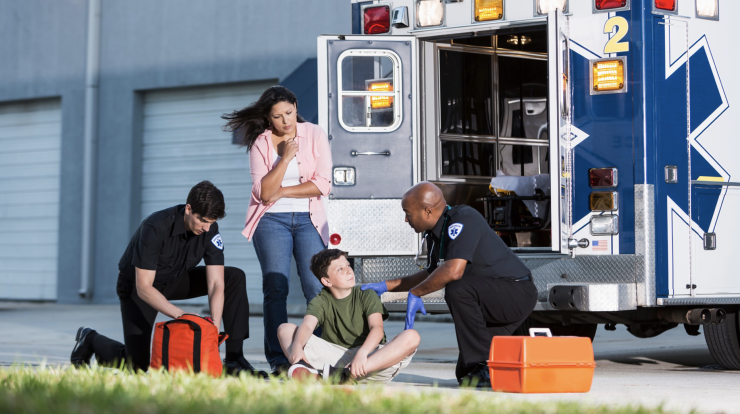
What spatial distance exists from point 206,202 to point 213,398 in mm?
1821

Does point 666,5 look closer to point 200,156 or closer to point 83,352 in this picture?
point 83,352

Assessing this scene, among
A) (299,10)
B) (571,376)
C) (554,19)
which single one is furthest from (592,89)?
(299,10)

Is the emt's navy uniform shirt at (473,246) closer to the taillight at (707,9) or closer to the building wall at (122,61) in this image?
the taillight at (707,9)

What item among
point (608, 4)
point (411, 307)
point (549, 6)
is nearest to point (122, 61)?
point (549, 6)

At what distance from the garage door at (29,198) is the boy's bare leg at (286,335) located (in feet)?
44.3

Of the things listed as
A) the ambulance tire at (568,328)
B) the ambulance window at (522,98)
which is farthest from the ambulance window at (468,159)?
the ambulance tire at (568,328)

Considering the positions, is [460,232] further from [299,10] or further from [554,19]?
[299,10]

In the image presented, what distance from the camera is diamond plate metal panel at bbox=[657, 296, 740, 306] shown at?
22.4 ft

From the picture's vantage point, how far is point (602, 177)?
6969mm

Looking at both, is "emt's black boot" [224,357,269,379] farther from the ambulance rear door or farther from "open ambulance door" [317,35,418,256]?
the ambulance rear door

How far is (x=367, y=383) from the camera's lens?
18.2 ft

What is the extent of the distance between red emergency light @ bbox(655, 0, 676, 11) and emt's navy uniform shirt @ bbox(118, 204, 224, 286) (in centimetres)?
312

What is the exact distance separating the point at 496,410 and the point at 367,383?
5.83ft

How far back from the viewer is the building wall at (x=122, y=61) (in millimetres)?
16188
